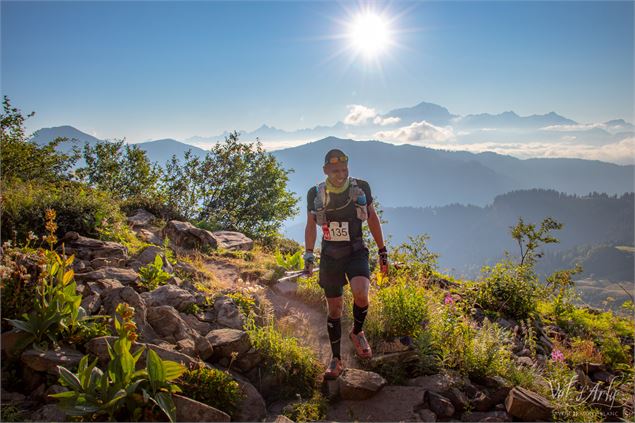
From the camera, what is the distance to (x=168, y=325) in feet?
18.2

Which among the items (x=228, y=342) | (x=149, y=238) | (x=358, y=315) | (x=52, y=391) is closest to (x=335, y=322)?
(x=358, y=315)

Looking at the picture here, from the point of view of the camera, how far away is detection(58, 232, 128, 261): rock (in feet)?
25.3

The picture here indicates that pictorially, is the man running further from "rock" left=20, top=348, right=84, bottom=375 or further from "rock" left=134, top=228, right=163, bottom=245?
"rock" left=134, top=228, right=163, bottom=245

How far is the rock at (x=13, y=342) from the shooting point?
4488mm

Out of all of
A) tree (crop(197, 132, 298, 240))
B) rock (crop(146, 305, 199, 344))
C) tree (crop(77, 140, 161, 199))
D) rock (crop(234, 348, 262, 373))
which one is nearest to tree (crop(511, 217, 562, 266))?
rock (crop(234, 348, 262, 373))

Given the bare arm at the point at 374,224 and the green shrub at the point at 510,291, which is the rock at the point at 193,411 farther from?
the green shrub at the point at 510,291

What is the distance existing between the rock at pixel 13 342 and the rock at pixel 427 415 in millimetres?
5218

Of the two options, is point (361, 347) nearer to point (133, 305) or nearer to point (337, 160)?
point (337, 160)

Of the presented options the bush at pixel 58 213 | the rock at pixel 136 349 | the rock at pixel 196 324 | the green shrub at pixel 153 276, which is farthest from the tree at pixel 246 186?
the rock at pixel 136 349

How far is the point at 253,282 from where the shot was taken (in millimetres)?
9617

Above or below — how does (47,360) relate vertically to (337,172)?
below

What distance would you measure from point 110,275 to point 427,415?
18.4 ft

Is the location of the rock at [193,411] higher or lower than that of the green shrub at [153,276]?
lower

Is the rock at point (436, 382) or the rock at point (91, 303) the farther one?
the rock at point (436, 382)
